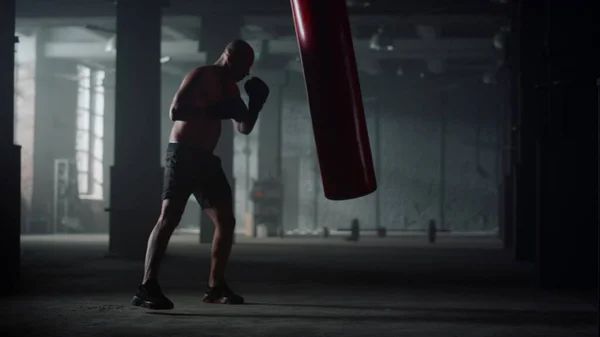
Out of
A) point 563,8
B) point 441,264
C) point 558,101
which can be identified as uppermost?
point 563,8

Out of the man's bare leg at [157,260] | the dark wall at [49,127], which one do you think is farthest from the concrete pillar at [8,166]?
the dark wall at [49,127]

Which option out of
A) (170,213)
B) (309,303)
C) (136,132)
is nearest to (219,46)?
(136,132)

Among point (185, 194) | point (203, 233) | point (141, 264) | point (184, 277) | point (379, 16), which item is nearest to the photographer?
point (185, 194)

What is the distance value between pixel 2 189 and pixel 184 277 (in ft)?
6.56

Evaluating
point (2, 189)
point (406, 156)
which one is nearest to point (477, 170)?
point (406, 156)

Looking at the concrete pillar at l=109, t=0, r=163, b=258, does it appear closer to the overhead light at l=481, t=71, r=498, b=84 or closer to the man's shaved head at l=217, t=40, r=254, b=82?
the man's shaved head at l=217, t=40, r=254, b=82

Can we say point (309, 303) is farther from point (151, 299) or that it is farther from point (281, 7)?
point (281, 7)

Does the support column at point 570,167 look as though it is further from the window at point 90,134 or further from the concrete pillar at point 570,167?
the window at point 90,134

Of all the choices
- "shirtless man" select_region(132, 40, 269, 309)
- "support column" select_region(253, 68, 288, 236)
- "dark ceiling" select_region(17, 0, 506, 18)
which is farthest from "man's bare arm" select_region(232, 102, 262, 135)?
"support column" select_region(253, 68, 288, 236)

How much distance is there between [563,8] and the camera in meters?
7.00

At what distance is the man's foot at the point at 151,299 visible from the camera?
Answer: 5.20 m

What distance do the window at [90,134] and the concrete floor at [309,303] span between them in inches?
553

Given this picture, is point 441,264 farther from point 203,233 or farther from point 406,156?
point 406,156

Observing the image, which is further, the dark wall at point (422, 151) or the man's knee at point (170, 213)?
the dark wall at point (422, 151)
